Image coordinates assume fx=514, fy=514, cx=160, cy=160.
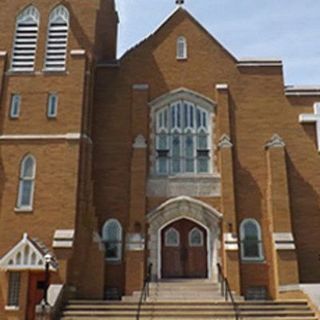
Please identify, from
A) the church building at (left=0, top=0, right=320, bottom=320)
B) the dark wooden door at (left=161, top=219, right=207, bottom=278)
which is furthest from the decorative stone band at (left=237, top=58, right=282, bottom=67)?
the dark wooden door at (left=161, top=219, right=207, bottom=278)

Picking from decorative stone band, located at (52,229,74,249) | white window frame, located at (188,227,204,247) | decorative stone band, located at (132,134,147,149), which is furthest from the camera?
decorative stone band, located at (132,134,147,149)

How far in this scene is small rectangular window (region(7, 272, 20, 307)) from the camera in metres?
16.5

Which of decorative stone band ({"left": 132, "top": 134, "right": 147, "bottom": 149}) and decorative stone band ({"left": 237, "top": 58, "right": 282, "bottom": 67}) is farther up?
decorative stone band ({"left": 237, "top": 58, "right": 282, "bottom": 67})

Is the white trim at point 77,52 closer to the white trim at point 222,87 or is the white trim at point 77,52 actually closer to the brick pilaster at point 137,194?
the brick pilaster at point 137,194

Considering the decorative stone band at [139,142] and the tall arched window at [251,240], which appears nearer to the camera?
the tall arched window at [251,240]

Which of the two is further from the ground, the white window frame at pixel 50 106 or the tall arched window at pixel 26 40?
the tall arched window at pixel 26 40

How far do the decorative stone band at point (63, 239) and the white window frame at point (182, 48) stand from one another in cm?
916

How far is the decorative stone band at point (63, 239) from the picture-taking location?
17141mm

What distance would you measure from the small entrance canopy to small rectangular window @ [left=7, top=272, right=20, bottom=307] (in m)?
0.41

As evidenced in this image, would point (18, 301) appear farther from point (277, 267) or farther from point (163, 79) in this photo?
point (163, 79)

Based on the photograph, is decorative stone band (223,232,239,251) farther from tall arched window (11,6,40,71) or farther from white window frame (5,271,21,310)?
tall arched window (11,6,40,71)

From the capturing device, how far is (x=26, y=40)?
2097 cm

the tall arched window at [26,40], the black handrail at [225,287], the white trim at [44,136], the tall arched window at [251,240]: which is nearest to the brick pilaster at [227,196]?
the black handrail at [225,287]

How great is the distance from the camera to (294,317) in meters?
15.0
